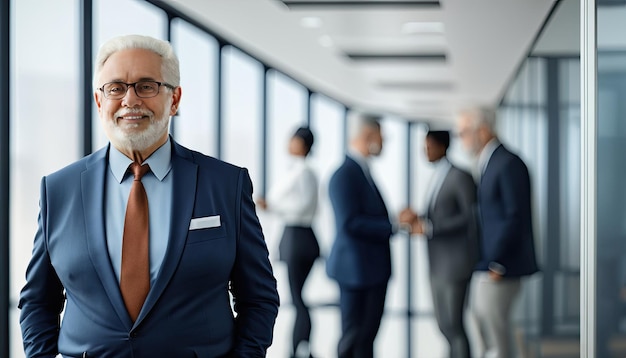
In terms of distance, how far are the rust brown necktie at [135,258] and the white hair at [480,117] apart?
3.67m

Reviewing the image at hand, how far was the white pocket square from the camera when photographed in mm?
2297

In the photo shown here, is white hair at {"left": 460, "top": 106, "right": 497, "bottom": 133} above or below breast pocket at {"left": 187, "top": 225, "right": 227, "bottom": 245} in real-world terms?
above

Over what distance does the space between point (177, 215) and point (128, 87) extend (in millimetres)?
341

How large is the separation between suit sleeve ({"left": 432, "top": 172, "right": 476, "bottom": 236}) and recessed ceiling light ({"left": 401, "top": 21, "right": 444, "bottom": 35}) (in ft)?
5.68

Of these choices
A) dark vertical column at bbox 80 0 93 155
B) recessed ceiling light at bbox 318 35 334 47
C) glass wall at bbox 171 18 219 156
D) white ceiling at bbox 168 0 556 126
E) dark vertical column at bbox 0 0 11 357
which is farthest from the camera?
recessed ceiling light at bbox 318 35 334 47

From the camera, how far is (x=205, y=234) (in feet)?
7.59

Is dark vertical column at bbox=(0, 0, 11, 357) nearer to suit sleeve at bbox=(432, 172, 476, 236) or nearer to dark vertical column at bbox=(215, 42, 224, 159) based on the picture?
suit sleeve at bbox=(432, 172, 476, 236)

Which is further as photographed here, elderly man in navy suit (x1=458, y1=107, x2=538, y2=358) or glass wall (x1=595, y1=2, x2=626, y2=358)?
elderly man in navy suit (x1=458, y1=107, x2=538, y2=358)

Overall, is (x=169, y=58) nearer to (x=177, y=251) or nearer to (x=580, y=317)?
(x=177, y=251)

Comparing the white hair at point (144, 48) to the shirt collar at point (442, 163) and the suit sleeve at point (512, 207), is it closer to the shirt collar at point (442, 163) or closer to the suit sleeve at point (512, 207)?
the suit sleeve at point (512, 207)

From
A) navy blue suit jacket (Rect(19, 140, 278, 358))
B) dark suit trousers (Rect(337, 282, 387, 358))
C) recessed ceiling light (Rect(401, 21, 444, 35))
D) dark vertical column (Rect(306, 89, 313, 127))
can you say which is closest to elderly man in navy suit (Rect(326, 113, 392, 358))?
dark suit trousers (Rect(337, 282, 387, 358))

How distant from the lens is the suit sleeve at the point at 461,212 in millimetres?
5633

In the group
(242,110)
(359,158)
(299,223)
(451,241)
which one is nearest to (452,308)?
A: (451,241)

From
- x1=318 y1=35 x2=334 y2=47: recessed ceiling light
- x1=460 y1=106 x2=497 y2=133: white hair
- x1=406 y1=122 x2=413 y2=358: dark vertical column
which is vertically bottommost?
x1=406 y1=122 x2=413 y2=358: dark vertical column
